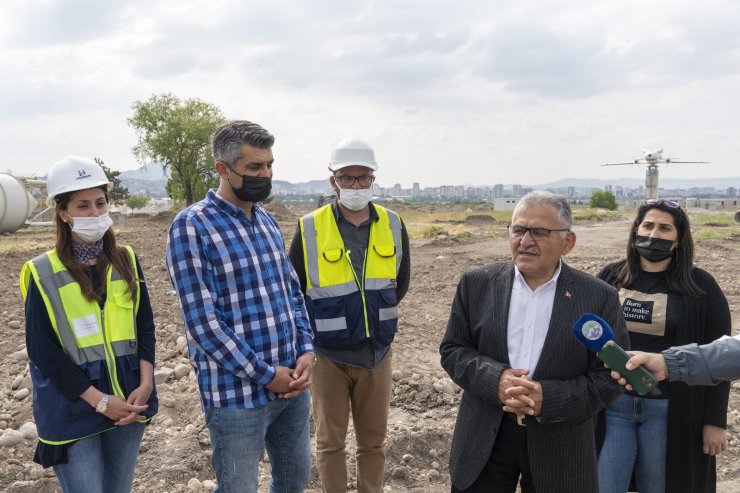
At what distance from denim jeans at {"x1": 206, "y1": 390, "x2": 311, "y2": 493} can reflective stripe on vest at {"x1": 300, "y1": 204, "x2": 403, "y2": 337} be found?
62cm

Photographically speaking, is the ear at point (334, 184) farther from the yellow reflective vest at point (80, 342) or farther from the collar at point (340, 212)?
the yellow reflective vest at point (80, 342)

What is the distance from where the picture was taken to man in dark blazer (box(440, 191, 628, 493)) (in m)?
2.38

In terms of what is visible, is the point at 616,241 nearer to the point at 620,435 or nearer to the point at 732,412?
the point at 732,412

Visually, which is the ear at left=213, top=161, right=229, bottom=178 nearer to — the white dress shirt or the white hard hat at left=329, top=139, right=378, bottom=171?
the white hard hat at left=329, top=139, right=378, bottom=171

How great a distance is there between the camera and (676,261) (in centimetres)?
325

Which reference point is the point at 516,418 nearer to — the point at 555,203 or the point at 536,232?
the point at 536,232

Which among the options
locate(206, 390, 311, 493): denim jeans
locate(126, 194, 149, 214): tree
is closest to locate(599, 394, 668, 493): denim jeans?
locate(206, 390, 311, 493): denim jeans

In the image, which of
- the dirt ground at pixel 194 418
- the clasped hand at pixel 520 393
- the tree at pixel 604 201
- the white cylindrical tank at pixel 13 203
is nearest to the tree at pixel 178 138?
the white cylindrical tank at pixel 13 203

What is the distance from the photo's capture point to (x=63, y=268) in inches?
101

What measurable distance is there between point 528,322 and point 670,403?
1098 millimetres

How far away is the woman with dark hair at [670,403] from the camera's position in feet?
9.84

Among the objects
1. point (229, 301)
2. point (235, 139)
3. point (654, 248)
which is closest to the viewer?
point (229, 301)

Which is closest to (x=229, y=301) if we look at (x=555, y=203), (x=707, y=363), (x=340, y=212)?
(x=340, y=212)

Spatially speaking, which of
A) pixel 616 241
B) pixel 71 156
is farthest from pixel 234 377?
pixel 616 241
